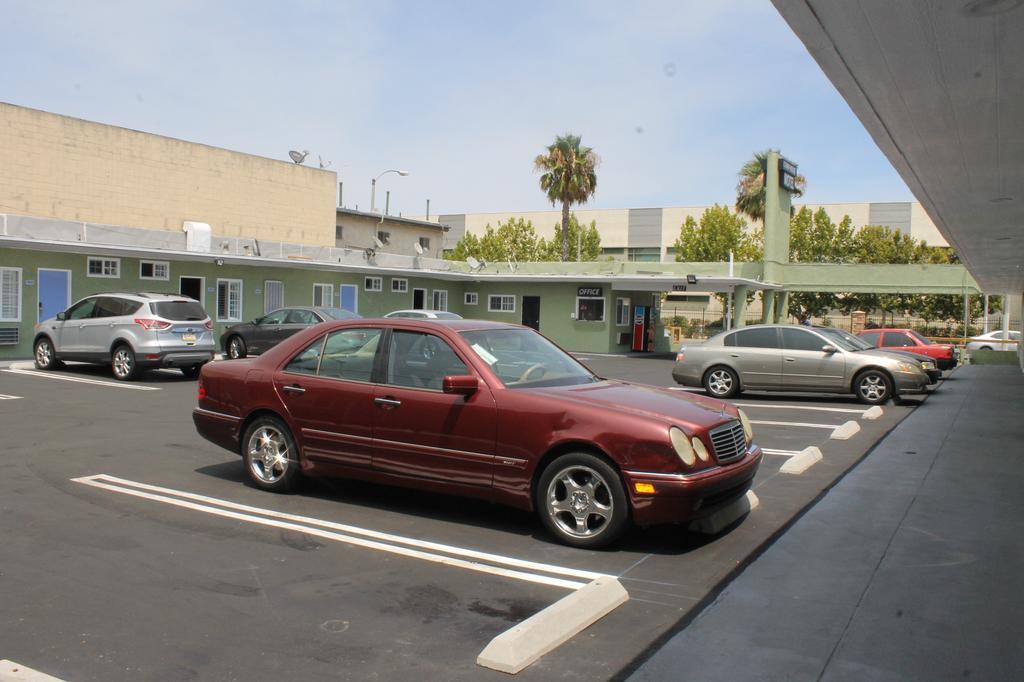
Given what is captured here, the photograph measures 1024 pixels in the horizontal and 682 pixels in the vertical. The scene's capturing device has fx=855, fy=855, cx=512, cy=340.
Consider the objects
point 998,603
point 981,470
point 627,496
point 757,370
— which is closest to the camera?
point 998,603

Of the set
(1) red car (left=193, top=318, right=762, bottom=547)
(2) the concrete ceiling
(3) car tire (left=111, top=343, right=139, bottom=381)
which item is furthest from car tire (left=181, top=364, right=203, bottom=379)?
(2) the concrete ceiling

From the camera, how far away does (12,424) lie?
430 inches

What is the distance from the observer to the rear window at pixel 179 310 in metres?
17.3

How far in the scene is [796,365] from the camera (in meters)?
16.2

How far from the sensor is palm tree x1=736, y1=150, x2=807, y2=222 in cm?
5244

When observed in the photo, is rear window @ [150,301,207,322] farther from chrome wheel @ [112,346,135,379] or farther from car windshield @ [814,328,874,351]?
car windshield @ [814,328,874,351]

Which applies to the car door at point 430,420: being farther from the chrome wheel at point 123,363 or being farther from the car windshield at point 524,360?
the chrome wheel at point 123,363

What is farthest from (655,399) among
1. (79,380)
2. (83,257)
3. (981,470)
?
(83,257)

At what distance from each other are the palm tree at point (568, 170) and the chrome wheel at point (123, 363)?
1276 inches

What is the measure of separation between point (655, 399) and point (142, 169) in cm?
3023

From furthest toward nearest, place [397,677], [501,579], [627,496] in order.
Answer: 1. [627,496]
2. [501,579]
3. [397,677]

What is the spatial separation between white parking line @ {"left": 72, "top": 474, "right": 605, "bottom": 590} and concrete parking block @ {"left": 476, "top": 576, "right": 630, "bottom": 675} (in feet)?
1.34

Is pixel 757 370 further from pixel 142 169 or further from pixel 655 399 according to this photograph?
pixel 142 169

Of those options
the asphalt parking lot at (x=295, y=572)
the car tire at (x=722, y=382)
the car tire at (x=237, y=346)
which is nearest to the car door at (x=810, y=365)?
the car tire at (x=722, y=382)
